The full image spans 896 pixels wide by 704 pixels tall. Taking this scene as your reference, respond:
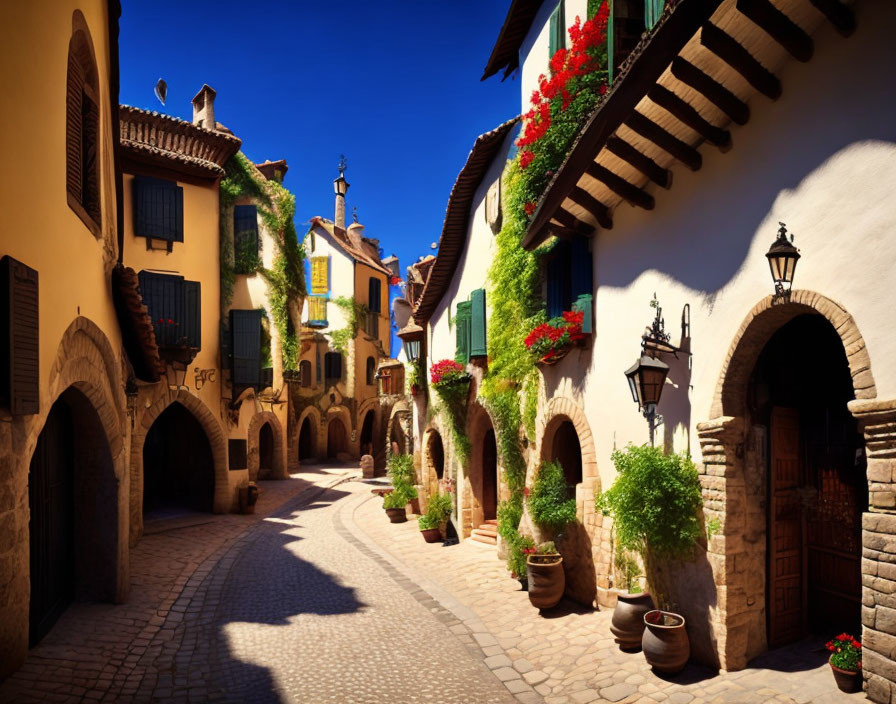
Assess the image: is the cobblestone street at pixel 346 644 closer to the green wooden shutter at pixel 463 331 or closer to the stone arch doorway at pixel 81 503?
the stone arch doorway at pixel 81 503

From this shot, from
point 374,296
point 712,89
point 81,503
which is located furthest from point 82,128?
point 374,296

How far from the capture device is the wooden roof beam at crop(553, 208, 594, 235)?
9625mm

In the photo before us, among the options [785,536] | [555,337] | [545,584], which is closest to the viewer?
[785,536]

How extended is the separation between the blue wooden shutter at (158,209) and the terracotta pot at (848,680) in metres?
16.2

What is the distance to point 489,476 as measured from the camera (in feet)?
49.2

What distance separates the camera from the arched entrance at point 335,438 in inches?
1347

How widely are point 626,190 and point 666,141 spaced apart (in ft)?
3.46

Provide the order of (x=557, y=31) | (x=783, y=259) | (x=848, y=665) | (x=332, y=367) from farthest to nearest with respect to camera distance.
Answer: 1. (x=332, y=367)
2. (x=557, y=31)
3. (x=783, y=259)
4. (x=848, y=665)

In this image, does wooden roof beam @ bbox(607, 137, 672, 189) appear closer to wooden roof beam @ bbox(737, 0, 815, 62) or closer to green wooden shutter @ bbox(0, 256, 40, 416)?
wooden roof beam @ bbox(737, 0, 815, 62)

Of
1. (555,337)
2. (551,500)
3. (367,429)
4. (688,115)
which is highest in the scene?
(688,115)

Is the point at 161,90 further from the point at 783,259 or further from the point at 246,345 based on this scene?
the point at 783,259

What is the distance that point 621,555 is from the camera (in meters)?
8.38

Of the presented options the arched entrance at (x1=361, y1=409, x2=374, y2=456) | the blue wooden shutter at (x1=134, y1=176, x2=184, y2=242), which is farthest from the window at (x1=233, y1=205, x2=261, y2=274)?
the arched entrance at (x1=361, y1=409, x2=374, y2=456)

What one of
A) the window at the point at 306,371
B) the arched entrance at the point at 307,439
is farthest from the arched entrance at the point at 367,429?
the window at the point at 306,371
